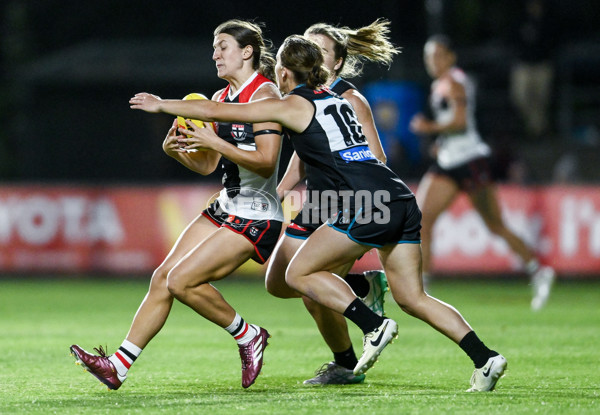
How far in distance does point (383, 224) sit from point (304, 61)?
108cm

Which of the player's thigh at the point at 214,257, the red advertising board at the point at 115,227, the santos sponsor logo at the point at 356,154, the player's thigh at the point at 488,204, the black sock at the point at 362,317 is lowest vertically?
the red advertising board at the point at 115,227

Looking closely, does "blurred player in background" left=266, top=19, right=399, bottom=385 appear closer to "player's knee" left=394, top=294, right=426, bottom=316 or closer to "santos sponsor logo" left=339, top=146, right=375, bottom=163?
"santos sponsor logo" left=339, top=146, right=375, bottom=163

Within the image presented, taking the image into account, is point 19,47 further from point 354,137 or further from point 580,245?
point 354,137

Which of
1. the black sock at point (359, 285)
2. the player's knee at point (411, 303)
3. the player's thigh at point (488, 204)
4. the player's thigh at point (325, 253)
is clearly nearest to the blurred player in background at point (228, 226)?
the player's thigh at point (325, 253)

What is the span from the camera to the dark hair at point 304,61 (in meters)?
6.21

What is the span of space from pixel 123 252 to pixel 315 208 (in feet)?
30.2

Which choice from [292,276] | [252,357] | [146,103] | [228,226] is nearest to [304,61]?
[146,103]

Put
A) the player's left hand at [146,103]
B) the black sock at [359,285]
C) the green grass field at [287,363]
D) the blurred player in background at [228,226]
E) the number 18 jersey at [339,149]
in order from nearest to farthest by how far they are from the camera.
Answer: the green grass field at [287,363], the player's left hand at [146,103], the number 18 jersey at [339,149], the blurred player in background at [228,226], the black sock at [359,285]

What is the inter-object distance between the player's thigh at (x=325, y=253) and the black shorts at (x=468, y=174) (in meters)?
5.19

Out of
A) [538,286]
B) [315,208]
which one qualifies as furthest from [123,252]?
[315,208]

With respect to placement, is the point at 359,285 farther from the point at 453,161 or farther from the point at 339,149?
the point at 453,161

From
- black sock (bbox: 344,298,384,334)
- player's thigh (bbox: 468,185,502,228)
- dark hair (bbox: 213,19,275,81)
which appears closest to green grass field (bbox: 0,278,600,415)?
black sock (bbox: 344,298,384,334)

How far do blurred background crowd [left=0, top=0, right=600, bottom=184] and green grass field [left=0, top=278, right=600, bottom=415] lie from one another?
620cm

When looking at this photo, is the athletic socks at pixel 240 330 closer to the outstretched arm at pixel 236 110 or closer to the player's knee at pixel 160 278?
the player's knee at pixel 160 278
